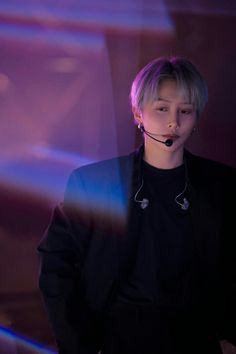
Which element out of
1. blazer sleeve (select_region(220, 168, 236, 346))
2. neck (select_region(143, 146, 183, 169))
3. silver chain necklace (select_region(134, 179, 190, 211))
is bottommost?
blazer sleeve (select_region(220, 168, 236, 346))

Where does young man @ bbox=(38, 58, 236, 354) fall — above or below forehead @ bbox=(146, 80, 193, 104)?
below

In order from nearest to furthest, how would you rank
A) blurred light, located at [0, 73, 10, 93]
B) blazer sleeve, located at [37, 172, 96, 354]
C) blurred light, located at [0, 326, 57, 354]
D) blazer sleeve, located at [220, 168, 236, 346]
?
blazer sleeve, located at [37, 172, 96, 354]
blazer sleeve, located at [220, 168, 236, 346]
blurred light, located at [0, 73, 10, 93]
blurred light, located at [0, 326, 57, 354]

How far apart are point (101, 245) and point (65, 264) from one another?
14 cm

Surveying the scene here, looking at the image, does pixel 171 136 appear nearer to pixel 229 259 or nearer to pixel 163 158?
pixel 163 158

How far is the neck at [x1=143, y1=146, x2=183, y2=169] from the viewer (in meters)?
1.56

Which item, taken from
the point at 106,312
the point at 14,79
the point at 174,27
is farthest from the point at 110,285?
the point at 174,27

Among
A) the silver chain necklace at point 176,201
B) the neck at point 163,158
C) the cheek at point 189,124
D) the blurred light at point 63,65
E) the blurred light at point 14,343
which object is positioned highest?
the blurred light at point 63,65

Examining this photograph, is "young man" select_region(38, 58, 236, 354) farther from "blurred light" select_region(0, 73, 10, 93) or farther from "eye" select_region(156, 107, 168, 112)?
"blurred light" select_region(0, 73, 10, 93)

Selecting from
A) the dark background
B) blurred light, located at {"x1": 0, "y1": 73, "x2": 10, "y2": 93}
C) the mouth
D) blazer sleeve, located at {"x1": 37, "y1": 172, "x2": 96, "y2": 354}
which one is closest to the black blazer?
blazer sleeve, located at {"x1": 37, "y1": 172, "x2": 96, "y2": 354}

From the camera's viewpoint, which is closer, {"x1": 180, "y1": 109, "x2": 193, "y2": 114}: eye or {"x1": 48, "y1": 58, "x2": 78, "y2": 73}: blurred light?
{"x1": 180, "y1": 109, "x2": 193, "y2": 114}: eye

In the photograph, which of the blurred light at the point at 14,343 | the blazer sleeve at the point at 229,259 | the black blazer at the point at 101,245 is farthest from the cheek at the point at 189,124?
the blurred light at the point at 14,343

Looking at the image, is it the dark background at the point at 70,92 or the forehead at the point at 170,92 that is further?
the dark background at the point at 70,92

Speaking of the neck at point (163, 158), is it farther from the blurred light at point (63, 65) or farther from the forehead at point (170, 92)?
the blurred light at point (63, 65)

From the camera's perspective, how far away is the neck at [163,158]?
1556 millimetres
